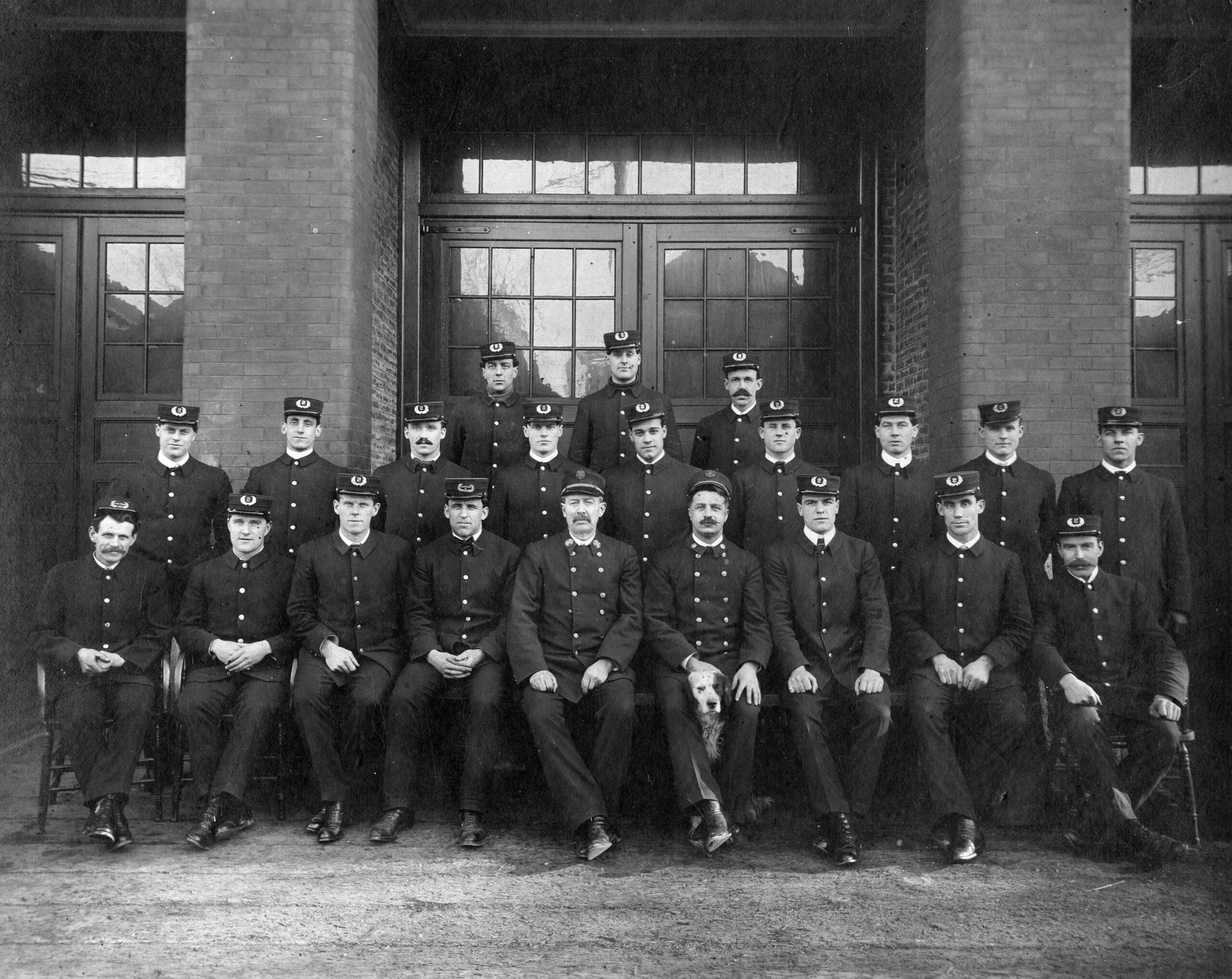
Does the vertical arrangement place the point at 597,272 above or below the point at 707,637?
above

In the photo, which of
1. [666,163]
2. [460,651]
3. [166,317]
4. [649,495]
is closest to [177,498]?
[460,651]

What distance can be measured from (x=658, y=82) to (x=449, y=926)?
6.71 metres

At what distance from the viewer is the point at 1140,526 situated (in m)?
5.21

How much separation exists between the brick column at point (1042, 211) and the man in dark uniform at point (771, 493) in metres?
1.35

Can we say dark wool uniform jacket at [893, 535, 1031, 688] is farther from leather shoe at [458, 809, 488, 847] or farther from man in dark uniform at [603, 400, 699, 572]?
leather shoe at [458, 809, 488, 847]

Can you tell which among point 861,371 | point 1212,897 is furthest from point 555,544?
point 861,371

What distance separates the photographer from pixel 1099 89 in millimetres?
6066

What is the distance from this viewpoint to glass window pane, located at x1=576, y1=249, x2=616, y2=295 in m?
7.89

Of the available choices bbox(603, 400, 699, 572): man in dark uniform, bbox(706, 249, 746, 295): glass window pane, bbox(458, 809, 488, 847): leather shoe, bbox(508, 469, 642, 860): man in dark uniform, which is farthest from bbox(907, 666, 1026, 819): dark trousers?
bbox(706, 249, 746, 295): glass window pane

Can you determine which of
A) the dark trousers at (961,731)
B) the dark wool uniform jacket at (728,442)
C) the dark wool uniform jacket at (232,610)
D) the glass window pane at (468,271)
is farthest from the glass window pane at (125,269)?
the dark trousers at (961,731)

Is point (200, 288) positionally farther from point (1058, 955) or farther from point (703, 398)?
point (1058, 955)

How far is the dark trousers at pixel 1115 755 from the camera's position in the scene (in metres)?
4.40

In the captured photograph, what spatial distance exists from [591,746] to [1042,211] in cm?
440

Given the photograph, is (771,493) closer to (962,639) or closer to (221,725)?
(962,639)
